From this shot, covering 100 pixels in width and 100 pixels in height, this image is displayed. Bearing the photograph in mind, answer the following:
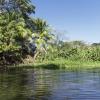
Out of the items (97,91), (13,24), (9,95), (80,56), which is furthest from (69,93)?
(80,56)

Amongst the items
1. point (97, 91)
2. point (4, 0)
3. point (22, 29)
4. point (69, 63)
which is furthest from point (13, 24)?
point (97, 91)

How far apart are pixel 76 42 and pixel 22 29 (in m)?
49.2

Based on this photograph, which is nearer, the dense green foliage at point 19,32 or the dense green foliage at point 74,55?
the dense green foliage at point 19,32

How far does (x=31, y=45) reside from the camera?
68.6 meters

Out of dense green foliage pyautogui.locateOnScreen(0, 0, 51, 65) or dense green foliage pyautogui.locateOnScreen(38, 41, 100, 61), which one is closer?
dense green foliage pyautogui.locateOnScreen(0, 0, 51, 65)

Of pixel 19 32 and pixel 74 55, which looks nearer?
pixel 19 32

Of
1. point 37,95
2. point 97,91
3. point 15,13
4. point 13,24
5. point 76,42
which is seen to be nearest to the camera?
point 37,95

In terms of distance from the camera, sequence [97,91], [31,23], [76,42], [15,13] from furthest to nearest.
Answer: [76,42] < [31,23] < [15,13] < [97,91]

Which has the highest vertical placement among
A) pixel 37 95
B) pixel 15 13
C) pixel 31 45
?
pixel 15 13

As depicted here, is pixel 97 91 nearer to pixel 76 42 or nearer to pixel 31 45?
pixel 31 45

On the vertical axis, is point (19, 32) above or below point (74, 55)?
above

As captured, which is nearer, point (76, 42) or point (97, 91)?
point (97, 91)

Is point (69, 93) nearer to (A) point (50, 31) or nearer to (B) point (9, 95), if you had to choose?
(B) point (9, 95)

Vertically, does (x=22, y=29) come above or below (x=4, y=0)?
below
